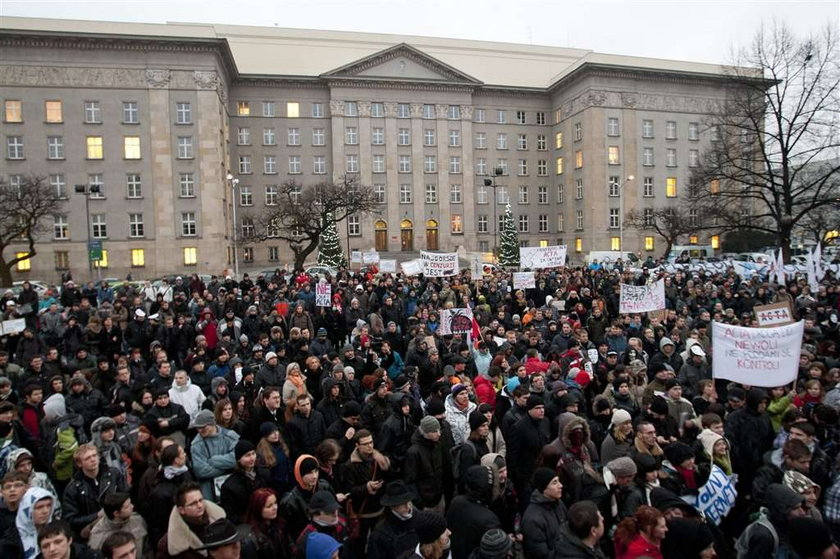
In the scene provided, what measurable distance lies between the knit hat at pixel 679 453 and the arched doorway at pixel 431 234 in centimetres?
5627

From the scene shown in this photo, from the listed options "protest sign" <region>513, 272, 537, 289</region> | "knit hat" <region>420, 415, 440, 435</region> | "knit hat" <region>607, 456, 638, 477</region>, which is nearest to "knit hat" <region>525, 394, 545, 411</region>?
"knit hat" <region>420, 415, 440, 435</region>

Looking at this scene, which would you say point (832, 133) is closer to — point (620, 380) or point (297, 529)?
point (620, 380)

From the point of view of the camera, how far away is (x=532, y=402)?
674 cm

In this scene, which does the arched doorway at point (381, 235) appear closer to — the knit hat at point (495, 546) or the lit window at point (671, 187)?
the lit window at point (671, 187)

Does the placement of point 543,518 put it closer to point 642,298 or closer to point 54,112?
point 642,298

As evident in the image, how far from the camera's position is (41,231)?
1672 inches

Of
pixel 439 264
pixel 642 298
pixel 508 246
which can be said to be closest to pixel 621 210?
pixel 508 246

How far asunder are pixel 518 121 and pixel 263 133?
93.5ft

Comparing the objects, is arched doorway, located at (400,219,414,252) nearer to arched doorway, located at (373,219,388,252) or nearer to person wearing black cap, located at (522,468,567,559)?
arched doorway, located at (373,219,388,252)

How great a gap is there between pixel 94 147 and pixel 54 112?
3.65 meters

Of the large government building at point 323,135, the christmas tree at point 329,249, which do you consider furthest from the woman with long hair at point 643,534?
the christmas tree at point 329,249

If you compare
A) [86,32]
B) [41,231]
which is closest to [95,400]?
[41,231]

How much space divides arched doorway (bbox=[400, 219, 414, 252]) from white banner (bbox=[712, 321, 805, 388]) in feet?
176

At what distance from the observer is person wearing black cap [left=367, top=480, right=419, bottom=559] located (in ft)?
14.7
